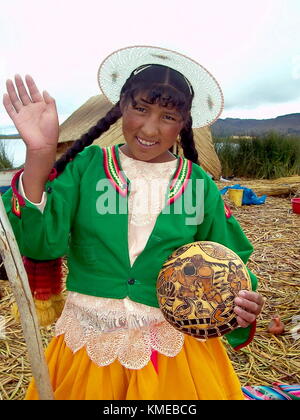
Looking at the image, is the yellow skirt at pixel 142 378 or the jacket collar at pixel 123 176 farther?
the jacket collar at pixel 123 176

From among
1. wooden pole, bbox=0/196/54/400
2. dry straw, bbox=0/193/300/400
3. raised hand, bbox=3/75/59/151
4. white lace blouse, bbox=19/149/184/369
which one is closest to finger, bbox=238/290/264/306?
white lace blouse, bbox=19/149/184/369

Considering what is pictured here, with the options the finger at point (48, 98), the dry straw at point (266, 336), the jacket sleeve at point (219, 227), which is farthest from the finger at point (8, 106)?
the dry straw at point (266, 336)

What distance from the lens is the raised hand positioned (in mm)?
1396

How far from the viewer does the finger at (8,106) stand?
1.40 metres

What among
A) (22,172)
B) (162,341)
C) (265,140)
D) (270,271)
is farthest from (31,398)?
(265,140)

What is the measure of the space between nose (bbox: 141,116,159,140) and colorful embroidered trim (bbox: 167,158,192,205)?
0.22 meters

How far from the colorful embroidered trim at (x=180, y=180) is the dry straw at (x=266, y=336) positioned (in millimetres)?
1617

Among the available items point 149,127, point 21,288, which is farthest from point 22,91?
point 21,288

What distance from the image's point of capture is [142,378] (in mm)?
1586

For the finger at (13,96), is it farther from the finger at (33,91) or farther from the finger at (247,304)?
the finger at (247,304)

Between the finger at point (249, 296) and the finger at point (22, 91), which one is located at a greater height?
the finger at point (22, 91)

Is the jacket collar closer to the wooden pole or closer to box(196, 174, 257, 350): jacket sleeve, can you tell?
box(196, 174, 257, 350): jacket sleeve

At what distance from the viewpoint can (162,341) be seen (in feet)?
5.45

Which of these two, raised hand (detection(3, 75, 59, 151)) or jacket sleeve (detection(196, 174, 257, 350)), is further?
jacket sleeve (detection(196, 174, 257, 350))
